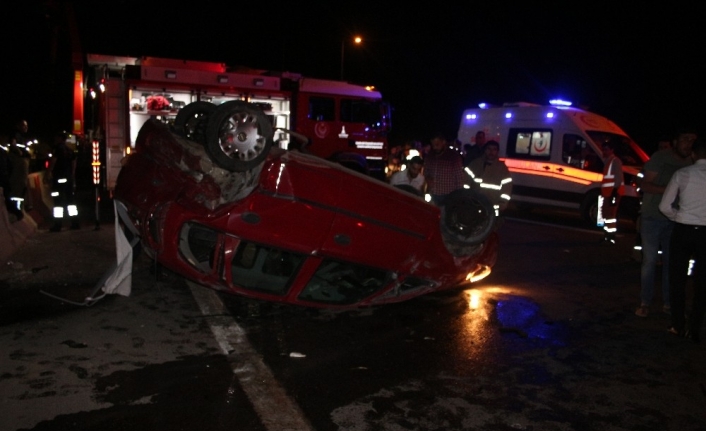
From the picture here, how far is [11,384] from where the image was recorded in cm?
409

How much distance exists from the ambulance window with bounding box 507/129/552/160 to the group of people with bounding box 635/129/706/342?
8.53m

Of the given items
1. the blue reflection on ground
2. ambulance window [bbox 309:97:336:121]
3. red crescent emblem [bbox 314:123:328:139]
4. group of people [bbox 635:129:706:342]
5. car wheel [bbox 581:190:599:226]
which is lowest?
the blue reflection on ground

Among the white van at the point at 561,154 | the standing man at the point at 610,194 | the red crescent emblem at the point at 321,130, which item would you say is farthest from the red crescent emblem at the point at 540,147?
the red crescent emblem at the point at 321,130

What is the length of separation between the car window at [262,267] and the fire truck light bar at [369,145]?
1073cm

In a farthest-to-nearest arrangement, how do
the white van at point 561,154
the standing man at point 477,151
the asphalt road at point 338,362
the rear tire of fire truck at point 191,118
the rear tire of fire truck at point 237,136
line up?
the white van at point 561,154 < the standing man at point 477,151 < the rear tire of fire truck at point 191,118 < the rear tire of fire truck at point 237,136 < the asphalt road at point 338,362

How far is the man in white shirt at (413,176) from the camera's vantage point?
8.27 meters

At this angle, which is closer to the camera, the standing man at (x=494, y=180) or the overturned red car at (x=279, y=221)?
the overturned red car at (x=279, y=221)

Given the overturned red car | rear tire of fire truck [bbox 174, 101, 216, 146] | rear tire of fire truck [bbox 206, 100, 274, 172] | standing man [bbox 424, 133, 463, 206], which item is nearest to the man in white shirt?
standing man [bbox 424, 133, 463, 206]

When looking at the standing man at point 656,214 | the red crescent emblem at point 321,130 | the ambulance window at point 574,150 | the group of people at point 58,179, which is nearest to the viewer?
the standing man at point 656,214

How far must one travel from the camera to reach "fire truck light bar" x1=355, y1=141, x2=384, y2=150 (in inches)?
629

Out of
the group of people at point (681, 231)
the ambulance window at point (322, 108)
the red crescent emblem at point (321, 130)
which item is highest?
the ambulance window at point (322, 108)

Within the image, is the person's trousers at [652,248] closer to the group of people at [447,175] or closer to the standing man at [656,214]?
the standing man at [656,214]

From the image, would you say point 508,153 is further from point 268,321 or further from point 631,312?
point 268,321

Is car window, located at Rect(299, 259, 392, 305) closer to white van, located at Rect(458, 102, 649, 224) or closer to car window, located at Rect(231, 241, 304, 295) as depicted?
car window, located at Rect(231, 241, 304, 295)
